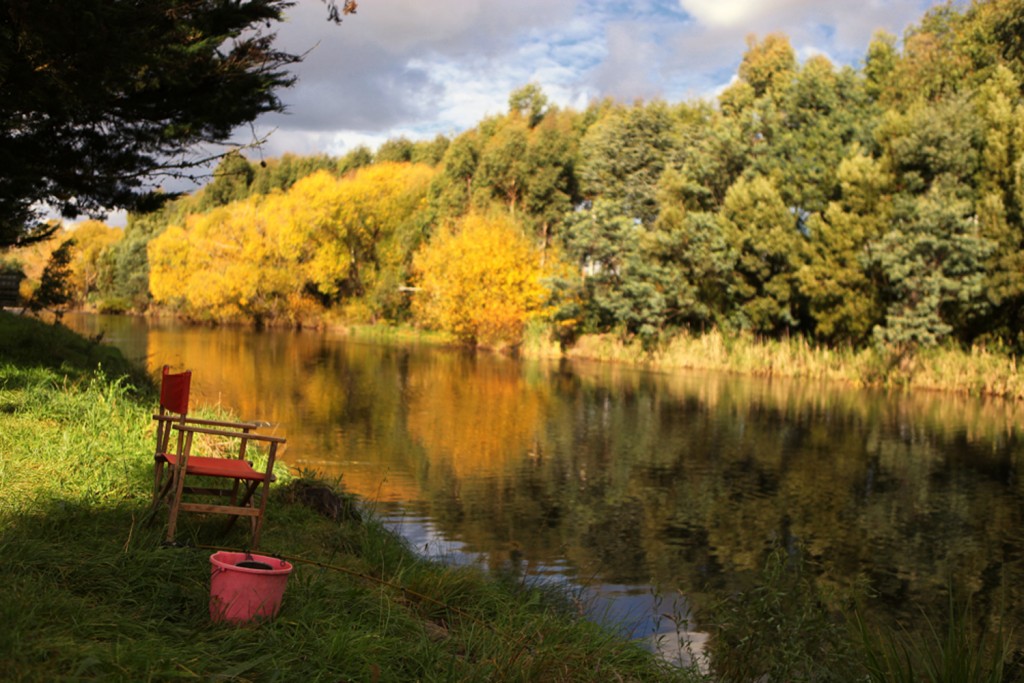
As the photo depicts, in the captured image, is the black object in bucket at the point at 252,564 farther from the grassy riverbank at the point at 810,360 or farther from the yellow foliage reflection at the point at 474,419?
the grassy riverbank at the point at 810,360

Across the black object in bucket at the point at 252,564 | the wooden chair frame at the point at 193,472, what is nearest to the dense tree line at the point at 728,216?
the wooden chair frame at the point at 193,472

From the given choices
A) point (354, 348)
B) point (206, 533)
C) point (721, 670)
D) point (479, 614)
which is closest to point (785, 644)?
point (721, 670)

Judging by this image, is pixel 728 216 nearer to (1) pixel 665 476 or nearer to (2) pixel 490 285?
(2) pixel 490 285

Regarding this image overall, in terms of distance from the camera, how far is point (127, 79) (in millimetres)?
7543

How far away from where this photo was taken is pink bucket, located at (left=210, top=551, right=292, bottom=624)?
3.77m

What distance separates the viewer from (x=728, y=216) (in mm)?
31250

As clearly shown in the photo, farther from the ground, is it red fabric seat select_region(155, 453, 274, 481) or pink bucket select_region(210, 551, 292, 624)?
red fabric seat select_region(155, 453, 274, 481)

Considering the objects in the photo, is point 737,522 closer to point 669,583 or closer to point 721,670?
point 669,583

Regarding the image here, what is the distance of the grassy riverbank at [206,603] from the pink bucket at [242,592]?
0.08 meters

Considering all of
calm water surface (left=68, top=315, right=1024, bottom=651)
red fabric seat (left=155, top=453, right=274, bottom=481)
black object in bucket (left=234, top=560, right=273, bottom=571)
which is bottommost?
calm water surface (left=68, top=315, right=1024, bottom=651)

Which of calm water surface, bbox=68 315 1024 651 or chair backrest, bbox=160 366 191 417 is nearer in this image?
chair backrest, bbox=160 366 191 417

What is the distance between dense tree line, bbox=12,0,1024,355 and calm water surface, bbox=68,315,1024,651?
14.4ft

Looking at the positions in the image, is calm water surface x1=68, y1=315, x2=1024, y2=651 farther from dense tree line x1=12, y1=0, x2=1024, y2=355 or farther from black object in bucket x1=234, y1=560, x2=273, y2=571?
dense tree line x1=12, y1=0, x2=1024, y2=355

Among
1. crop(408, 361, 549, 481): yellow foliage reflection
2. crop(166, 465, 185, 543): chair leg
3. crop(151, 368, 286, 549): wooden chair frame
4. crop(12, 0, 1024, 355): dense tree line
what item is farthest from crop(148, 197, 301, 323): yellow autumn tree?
crop(166, 465, 185, 543): chair leg
